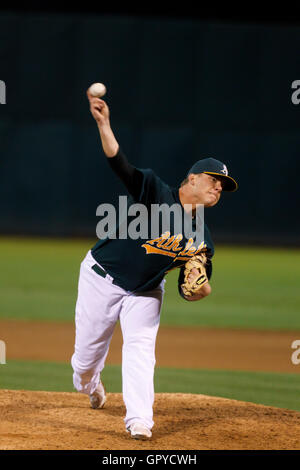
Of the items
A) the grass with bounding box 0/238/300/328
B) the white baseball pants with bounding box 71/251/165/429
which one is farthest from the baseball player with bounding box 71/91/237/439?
the grass with bounding box 0/238/300/328

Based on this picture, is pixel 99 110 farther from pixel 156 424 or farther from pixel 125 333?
pixel 156 424

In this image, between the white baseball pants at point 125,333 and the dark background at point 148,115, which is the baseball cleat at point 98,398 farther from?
the dark background at point 148,115

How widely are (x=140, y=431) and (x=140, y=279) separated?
2.86ft

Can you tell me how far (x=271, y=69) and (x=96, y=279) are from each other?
11878 mm

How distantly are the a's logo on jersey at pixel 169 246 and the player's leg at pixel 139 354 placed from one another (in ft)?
0.96

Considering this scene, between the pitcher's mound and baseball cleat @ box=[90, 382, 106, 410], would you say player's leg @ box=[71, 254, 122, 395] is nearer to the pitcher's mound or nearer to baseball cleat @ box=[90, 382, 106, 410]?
baseball cleat @ box=[90, 382, 106, 410]

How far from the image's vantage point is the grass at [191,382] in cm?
575

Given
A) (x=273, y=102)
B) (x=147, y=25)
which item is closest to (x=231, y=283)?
(x=273, y=102)

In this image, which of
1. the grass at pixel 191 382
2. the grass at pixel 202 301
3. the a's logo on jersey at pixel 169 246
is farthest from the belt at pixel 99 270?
the grass at pixel 202 301

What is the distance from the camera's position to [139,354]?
428cm

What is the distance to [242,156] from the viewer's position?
50.3 feet

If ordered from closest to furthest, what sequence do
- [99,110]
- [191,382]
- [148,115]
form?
[99,110] → [191,382] → [148,115]

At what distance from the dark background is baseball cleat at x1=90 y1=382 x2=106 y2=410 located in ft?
34.7

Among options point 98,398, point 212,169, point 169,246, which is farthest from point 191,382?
point 212,169
